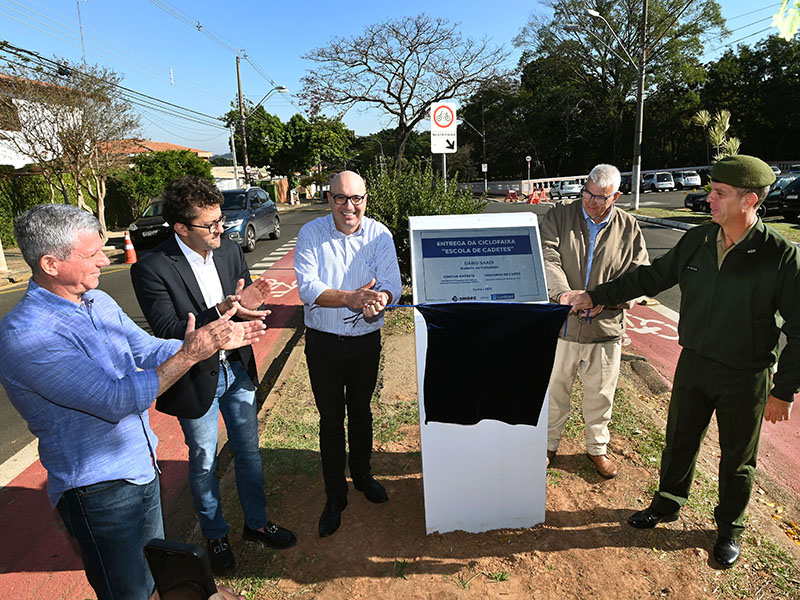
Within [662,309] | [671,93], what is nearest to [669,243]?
[662,309]

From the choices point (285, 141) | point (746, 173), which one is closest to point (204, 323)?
point (746, 173)

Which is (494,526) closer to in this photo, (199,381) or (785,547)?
(785,547)

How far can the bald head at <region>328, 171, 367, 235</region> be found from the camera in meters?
2.90

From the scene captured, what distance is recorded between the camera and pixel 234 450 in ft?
9.39

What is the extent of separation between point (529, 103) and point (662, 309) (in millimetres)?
51030

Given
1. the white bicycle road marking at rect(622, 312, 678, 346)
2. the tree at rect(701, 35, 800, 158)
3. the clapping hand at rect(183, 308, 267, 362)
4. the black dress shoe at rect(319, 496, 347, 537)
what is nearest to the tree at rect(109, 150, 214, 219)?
the white bicycle road marking at rect(622, 312, 678, 346)

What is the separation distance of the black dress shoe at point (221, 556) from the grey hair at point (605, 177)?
314cm

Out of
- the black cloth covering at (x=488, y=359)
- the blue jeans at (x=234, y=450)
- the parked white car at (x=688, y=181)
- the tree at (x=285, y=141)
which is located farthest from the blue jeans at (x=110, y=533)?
the tree at (x=285, y=141)

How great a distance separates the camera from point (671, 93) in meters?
46.7

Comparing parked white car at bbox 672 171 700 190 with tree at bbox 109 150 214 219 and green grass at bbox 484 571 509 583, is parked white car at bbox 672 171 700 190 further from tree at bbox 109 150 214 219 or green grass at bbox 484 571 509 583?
green grass at bbox 484 571 509 583

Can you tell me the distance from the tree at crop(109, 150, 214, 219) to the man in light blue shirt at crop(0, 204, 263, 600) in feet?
68.8

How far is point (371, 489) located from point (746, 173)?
9.39 feet

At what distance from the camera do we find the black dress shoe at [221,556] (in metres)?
2.85

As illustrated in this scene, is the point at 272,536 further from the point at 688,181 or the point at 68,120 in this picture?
the point at 688,181
